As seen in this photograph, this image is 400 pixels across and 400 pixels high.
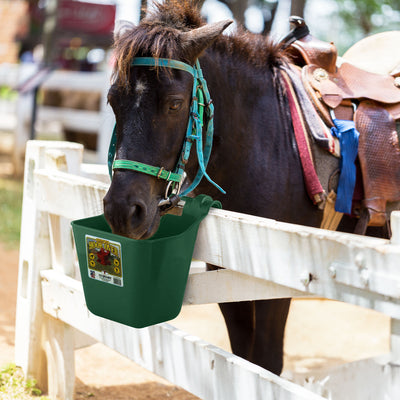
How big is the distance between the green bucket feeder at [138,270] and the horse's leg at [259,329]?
687 mm

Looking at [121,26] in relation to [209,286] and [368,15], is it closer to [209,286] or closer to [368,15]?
[209,286]

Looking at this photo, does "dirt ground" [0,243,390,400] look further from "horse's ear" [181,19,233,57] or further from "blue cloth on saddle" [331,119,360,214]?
"horse's ear" [181,19,233,57]

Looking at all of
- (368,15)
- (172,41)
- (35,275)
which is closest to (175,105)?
(172,41)

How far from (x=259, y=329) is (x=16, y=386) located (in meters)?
1.40

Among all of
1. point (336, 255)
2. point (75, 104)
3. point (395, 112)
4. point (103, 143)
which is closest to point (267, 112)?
point (395, 112)

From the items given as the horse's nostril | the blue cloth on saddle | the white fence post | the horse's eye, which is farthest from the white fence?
the blue cloth on saddle

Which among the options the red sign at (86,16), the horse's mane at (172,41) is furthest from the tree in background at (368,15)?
the horse's mane at (172,41)

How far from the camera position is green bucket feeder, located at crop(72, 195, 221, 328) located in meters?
1.85

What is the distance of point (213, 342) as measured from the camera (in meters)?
4.31

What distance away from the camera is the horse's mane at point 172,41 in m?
2.10

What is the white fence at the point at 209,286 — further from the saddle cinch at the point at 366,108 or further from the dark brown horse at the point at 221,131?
the saddle cinch at the point at 366,108

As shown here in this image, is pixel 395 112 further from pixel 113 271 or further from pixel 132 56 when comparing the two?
pixel 113 271

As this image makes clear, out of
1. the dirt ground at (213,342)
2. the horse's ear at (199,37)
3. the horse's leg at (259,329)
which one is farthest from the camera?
the dirt ground at (213,342)

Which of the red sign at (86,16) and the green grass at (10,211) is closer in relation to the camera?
the green grass at (10,211)
